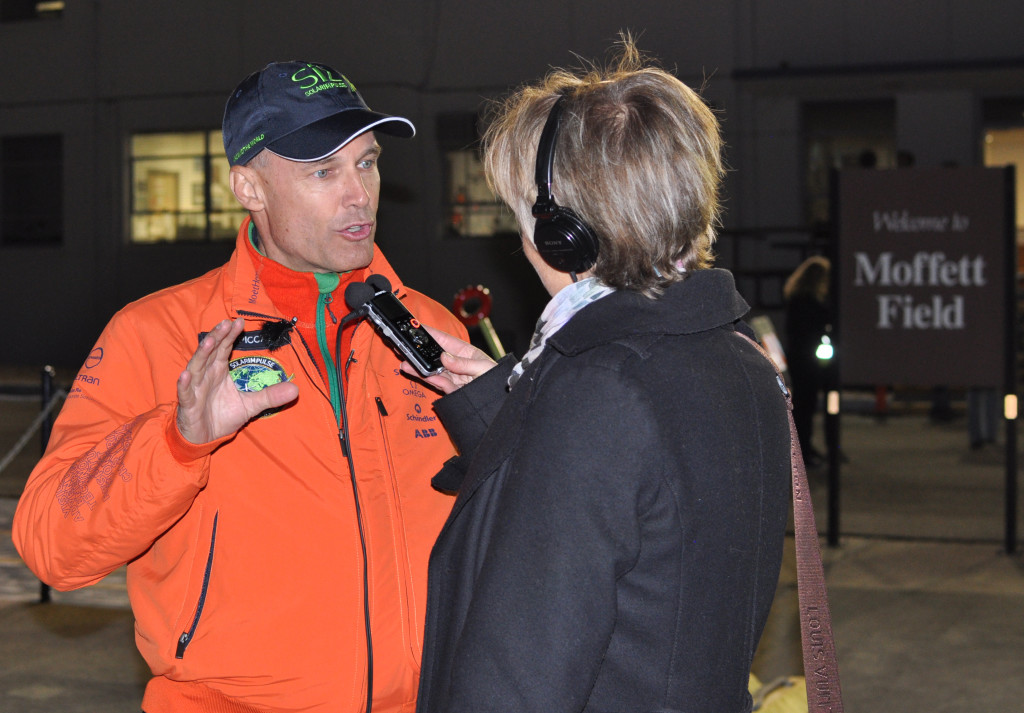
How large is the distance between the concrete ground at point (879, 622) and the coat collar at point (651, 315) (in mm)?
3498

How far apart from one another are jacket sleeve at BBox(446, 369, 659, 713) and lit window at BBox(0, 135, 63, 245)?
2192cm

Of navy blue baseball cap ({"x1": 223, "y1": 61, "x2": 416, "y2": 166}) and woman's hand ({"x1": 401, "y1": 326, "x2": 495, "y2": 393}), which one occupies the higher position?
navy blue baseball cap ({"x1": 223, "y1": 61, "x2": 416, "y2": 166})

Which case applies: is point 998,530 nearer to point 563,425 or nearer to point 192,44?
point 563,425

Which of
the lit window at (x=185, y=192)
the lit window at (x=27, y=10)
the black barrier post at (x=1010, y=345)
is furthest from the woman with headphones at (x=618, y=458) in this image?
the lit window at (x=27, y=10)

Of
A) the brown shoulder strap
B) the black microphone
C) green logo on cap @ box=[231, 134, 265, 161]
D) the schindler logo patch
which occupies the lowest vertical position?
the brown shoulder strap

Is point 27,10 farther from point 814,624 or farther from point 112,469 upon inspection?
point 814,624

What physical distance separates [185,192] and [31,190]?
3.65 metres

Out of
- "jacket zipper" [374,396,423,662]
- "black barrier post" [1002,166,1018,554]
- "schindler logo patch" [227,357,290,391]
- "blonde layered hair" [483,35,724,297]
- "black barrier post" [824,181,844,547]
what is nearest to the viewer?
"blonde layered hair" [483,35,724,297]

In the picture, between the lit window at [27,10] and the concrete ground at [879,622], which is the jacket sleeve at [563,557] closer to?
the concrete ground at [879,622]

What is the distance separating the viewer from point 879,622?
18.6 ft

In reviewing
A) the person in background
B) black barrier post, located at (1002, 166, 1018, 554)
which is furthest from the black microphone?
the person in background

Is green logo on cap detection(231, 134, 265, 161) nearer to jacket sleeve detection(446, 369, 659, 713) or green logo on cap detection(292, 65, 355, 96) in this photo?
green logo on cap detection(292, 65, 355, 96)

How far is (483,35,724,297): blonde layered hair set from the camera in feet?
5.30

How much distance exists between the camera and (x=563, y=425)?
1.48 m
